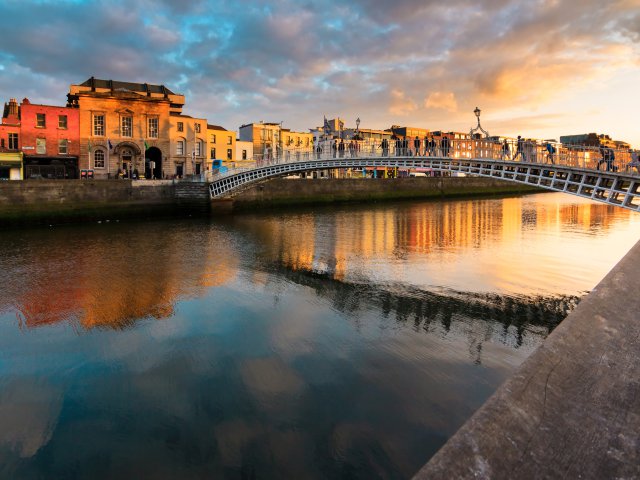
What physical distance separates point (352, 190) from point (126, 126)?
1943cm

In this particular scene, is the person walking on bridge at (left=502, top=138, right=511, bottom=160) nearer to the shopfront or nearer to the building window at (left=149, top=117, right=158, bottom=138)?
the building window at (left=149, top=117, right=158, bottom=138)

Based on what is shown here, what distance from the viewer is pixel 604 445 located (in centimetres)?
282

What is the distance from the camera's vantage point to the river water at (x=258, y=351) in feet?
16.5

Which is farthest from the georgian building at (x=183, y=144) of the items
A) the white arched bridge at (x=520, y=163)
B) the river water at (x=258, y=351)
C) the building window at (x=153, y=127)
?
the river water at (x=258, y=351)

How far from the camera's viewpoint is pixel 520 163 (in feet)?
57.0

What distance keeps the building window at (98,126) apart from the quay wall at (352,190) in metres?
10.7

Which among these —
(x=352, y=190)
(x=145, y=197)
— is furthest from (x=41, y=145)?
(x=352, y=190)

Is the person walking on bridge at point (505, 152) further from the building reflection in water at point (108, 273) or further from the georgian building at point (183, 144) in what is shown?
the georgian building at point (183, 144)

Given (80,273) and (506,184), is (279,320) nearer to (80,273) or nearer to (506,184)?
(80,273)

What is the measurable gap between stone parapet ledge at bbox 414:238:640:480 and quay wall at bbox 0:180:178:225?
26.6 m

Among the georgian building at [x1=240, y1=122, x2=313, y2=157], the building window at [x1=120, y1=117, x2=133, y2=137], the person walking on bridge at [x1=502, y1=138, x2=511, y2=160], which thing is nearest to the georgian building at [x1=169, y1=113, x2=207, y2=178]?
the building window at [x1=120, y1=117, x2=133, y2=137]

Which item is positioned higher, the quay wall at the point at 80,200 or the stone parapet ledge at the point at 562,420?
the quay wall at the point at 80,200

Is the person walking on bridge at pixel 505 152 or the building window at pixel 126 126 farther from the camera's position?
the building window at pixel 126 126

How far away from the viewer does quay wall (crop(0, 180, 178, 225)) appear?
2396cm
